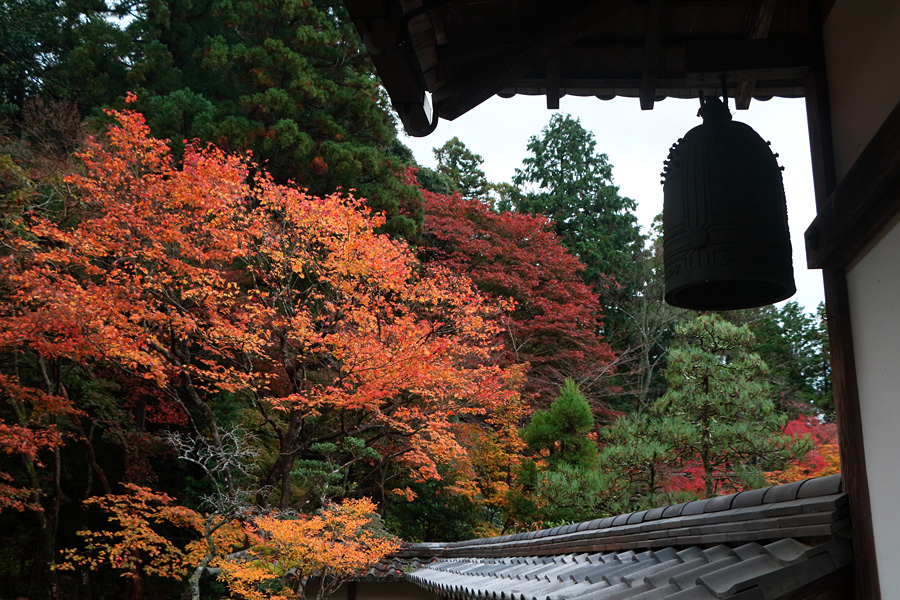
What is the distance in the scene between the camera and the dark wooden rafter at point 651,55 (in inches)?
81.1

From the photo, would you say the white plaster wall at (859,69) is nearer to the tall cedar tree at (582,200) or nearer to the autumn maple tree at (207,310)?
the autumn maple tree at (207,310)

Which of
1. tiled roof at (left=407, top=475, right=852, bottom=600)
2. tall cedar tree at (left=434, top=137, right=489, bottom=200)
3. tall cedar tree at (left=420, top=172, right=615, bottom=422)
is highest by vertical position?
tall cedar tree at (left=434, top=137, right=489, bottom=200)

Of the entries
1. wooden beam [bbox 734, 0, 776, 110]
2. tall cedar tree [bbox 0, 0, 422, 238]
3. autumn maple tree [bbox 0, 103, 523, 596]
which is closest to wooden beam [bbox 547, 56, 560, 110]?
wooden beam [bbox 734, 0, 776, 110]

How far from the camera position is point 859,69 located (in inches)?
62.7

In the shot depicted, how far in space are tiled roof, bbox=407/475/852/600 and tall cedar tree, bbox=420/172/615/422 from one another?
40.6 ft

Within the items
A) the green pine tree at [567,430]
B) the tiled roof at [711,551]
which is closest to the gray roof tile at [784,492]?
the tiled roof at [711,551]

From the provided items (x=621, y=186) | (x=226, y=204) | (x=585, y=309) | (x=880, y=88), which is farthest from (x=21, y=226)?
(x=621, y=186)

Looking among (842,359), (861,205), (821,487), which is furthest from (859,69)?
(821,487)

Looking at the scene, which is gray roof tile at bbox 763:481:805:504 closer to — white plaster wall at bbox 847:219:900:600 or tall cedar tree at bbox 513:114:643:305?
white plaster wall at bbox 847:219:900:600

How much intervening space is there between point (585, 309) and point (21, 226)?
1240cm

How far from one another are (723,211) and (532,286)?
15.5m

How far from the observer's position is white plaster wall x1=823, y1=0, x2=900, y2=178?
1445 mm

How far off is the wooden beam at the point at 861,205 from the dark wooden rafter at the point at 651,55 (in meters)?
0.75

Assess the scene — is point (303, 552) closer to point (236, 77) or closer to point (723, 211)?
point (723, 211)
